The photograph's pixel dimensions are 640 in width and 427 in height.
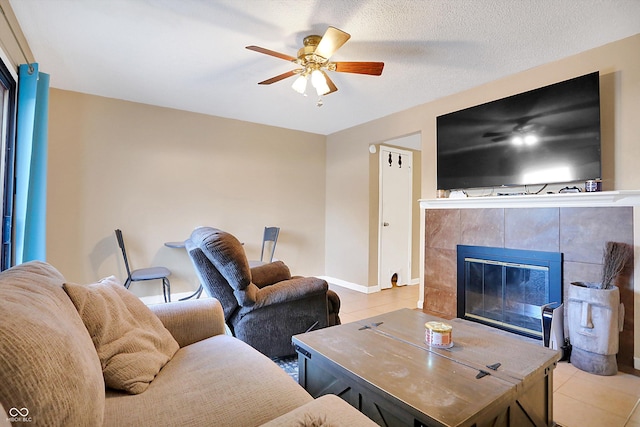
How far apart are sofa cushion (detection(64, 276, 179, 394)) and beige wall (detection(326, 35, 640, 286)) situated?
315 cm

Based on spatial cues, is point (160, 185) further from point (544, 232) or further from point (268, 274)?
point (544, 232)

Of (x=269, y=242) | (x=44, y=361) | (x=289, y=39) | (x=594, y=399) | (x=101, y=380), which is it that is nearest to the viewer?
(x=44, y=361)

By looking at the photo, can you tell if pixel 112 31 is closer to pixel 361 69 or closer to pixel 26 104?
pixel 26 104

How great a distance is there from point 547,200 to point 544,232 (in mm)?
290

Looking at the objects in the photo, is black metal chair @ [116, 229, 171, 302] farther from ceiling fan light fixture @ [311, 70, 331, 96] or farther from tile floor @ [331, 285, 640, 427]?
tile floor @ [331, 285, 640, 427]

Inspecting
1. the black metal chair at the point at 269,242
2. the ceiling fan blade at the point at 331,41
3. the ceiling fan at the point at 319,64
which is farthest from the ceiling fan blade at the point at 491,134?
the black metal chair at the point at 269,242

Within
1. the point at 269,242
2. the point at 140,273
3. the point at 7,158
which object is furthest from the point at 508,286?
the point at 7,158

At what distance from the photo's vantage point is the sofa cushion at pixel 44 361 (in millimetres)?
612

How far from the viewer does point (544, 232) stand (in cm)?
264

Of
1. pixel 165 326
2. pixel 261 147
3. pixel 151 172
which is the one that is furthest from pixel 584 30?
pixel 151 172

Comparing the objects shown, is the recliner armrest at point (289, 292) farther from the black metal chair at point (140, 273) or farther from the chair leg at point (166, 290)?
the chair leg at point (166, 290)

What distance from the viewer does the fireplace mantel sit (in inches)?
87.0

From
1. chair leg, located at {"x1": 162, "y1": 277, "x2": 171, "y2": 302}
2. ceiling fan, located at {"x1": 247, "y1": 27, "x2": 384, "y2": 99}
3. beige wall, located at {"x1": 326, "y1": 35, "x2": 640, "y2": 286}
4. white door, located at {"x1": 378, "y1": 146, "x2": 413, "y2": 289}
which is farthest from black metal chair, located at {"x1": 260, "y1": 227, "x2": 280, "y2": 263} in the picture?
ceiling fan, located at {"x1": 247, "y1": 27, "x2": 384, "y2": 99}

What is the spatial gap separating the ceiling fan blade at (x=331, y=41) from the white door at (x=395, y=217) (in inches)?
104
